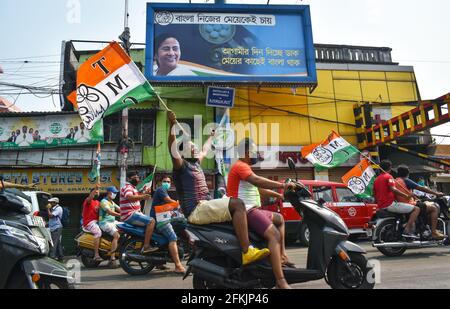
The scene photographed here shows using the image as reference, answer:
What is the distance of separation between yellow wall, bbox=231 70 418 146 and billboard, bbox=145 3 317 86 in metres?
1.87

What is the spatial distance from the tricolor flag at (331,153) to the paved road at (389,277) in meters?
4.89

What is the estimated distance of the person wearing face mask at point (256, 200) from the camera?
3.55 meters

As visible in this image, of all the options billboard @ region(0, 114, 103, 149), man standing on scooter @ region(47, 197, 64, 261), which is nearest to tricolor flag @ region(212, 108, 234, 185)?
man standing on scooter @ region(47, 197, 64, 261)

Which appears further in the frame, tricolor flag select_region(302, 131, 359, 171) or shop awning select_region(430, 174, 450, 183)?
shop awning select_region(430, 174, 450, 183)

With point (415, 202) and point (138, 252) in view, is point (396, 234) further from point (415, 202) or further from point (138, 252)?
point (138, 252)

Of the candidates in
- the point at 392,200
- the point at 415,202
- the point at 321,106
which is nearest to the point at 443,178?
the point at 321,106

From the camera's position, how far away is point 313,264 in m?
3.82

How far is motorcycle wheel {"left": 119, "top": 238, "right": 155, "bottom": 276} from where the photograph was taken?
600 centimetres

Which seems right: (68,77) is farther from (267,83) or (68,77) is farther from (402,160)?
(402,160)

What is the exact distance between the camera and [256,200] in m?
3.98

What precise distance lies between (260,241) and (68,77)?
16125 millimetres

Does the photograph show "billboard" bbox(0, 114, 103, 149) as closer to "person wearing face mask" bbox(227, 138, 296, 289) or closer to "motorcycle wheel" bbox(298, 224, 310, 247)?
"motorcycle wheel" bbox(298, 224, 310, 247)

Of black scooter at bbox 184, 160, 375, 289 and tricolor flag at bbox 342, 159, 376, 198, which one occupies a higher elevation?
tricolor flag at bbox 342, 159, 376, 198

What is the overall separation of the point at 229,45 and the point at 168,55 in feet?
9.51
